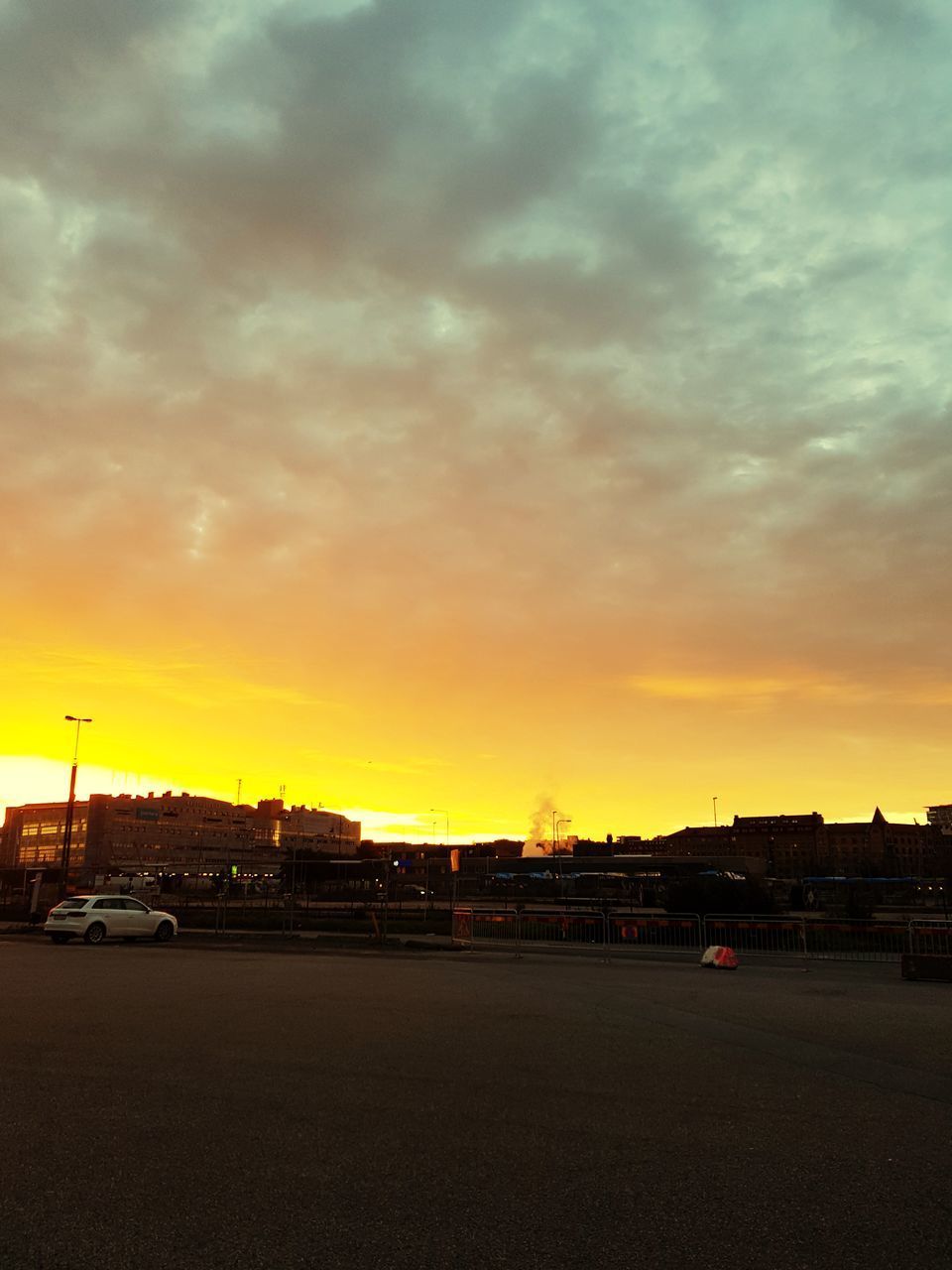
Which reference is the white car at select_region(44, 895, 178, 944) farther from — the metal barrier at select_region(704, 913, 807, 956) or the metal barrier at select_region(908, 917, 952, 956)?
the metal barrier at select_region(908, 917, 952, 956)

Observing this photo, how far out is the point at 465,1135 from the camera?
695cm

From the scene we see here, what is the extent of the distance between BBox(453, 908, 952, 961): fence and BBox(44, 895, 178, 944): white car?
9.74 meters

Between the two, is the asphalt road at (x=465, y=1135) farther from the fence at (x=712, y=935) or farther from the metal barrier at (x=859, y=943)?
the fence at (x=712, y=935)

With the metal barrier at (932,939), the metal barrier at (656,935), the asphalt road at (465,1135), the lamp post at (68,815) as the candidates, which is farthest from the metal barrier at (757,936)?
the lamp post at (68,815)

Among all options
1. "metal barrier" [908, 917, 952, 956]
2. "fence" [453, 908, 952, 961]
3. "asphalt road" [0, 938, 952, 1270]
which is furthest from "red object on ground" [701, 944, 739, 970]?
"asphalt road" [0, 938, 952, 1270]

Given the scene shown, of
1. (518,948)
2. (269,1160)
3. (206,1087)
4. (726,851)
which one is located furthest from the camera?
(726,851)

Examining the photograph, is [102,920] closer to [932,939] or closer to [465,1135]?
[932,939]

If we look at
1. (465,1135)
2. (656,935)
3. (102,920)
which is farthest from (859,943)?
(465,1135)

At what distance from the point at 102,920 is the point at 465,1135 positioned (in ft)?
80.6

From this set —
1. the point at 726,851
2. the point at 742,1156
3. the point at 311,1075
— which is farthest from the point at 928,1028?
the point at 726,851

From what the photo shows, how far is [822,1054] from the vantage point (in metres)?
10.7

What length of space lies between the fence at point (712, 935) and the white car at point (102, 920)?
974cm

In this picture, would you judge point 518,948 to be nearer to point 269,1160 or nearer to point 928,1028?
point 928,1028

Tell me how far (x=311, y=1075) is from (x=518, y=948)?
1939 cm
